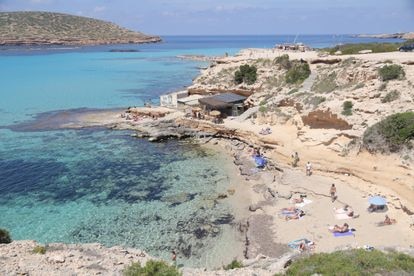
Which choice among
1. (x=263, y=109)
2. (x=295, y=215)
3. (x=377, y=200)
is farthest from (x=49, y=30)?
(x=377, y=200)

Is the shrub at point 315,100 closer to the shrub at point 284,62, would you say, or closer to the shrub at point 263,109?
the shrub at point 263,109

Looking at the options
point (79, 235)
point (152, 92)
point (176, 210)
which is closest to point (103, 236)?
point (79, 235)

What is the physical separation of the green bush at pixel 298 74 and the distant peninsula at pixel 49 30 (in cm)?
14555

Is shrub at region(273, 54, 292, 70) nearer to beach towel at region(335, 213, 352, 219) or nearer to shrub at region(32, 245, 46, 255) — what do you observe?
beach towel at region(335, 213, 352, 219)

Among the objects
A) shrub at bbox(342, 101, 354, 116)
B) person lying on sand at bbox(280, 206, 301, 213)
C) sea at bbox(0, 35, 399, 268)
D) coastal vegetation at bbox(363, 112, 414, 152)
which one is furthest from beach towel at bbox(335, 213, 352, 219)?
shrub at bbox(342, 101, 354, 116)

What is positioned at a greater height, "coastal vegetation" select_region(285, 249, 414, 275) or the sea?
"coastal vegetation" select_region(285, 249, 414, 275)

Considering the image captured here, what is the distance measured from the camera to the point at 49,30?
6934 inches

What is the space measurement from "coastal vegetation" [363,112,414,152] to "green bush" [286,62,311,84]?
52.5ft

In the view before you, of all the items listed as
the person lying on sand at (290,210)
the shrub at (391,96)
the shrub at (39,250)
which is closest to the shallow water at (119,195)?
the person lying on sand at (290,210)

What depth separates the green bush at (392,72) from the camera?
31.3 m

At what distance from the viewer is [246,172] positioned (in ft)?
93.2

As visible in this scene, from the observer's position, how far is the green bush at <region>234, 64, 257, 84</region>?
48750 millimetres

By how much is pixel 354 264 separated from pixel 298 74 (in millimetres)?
33545

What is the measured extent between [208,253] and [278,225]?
4.23 meters
